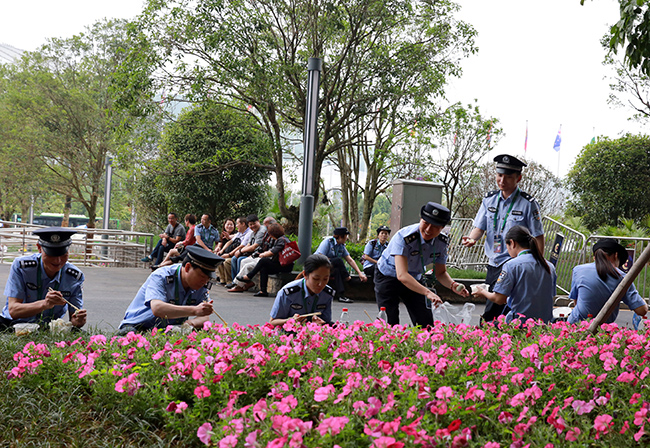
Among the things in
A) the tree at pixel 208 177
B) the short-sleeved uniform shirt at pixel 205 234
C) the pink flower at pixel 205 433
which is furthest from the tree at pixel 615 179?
the pink flower at pixel 205 433

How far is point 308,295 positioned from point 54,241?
6.64ft

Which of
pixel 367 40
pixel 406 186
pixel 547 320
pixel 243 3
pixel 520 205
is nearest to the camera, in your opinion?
pixel 547 320

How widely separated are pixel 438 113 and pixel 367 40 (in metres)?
2.44

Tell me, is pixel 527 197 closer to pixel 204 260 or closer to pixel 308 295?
pixel 308 295

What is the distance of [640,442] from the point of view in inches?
93.7

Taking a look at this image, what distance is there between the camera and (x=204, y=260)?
4.38 meters

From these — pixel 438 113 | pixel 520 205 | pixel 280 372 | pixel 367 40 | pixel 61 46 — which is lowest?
pixel 280 372

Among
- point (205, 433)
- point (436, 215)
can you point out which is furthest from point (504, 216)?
point (205, 433)

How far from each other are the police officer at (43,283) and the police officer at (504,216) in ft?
10.9

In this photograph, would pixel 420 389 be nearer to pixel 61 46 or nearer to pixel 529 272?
pixel 529 272

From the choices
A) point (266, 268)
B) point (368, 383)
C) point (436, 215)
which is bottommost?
point (266, 268)

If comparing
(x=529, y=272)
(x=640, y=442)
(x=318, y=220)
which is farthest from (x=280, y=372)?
(x=318, y=220)

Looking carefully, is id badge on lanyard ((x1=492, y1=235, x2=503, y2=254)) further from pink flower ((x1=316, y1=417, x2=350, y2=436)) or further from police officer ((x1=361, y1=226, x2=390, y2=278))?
police officer ((x1=361, y1=226, x2=390, y2=278))

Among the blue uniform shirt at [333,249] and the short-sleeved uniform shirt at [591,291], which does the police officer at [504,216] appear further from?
the blue uniform shirt at [333,249]
